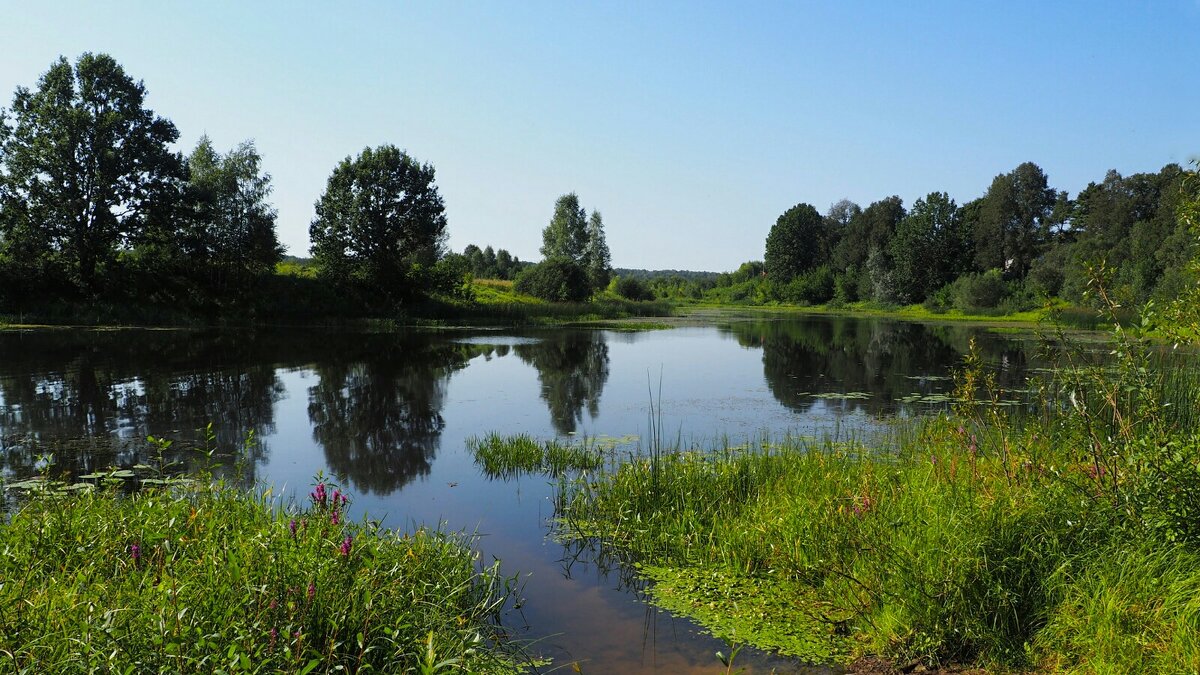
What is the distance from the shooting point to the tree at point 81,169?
32688mm

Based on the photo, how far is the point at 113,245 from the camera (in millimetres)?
35438

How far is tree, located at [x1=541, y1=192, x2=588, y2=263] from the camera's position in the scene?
2896 inches

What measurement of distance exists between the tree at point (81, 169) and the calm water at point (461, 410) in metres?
8.58

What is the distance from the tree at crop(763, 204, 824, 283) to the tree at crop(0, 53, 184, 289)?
247 ft

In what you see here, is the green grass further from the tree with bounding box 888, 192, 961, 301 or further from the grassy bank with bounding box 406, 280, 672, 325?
the tree with bounding box 888, 192, 961, 301

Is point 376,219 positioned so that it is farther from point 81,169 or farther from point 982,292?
point 982,292

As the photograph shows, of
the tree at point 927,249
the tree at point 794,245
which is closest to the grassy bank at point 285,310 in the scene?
the tree at point 927,249

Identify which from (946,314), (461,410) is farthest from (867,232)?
(461,410)

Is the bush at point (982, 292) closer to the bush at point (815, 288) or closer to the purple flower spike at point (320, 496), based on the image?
the bush at point (815, 288)

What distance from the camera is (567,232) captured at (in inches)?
2896

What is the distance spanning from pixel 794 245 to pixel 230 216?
72.7 metres

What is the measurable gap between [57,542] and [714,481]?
5.28 m

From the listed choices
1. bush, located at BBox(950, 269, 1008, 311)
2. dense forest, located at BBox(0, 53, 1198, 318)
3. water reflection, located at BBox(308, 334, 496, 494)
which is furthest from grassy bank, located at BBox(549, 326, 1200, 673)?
bush, located at BBox(950, 269, 1008, 311)

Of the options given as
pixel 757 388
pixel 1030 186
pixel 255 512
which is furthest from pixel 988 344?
pixel 1030 186
